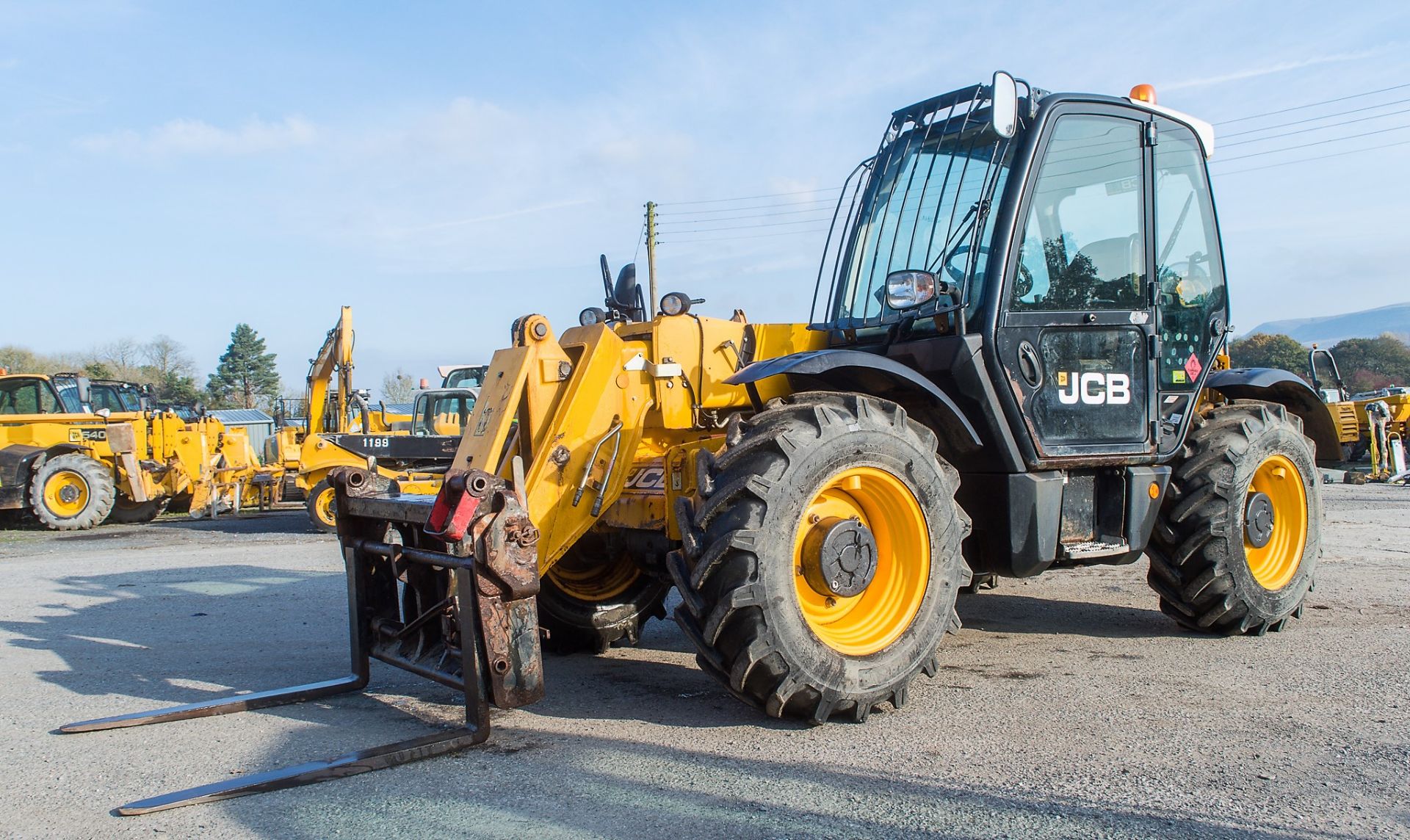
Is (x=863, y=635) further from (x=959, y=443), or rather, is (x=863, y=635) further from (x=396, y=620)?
(x=396, y=620)

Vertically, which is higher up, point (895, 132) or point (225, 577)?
point (895, 132)

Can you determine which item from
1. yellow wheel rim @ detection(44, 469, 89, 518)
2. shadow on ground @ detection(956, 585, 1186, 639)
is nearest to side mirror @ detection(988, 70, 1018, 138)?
shadow on ground @ detection(956, 585, 1186, 639)

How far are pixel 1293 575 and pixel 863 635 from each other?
3.25m

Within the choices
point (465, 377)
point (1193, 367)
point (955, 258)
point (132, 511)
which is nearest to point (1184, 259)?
point (1193, 367)

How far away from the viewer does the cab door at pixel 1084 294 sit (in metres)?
5.25

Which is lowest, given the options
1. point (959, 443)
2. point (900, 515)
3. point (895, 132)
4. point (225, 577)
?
point (225, 577)

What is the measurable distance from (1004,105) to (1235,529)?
2.80 meters

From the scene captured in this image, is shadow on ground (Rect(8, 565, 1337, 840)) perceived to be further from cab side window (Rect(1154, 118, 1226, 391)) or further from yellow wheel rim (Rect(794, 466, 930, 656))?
cab side window (Rect(1154, 118, 1226, 391))

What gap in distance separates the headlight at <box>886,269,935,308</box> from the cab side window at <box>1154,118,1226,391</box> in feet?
5.12

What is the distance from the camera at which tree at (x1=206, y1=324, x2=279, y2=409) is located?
2798 inches

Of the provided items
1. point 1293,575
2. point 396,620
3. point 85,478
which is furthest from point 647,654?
point 85,478

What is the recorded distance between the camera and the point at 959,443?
5.11 m

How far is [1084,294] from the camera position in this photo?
18.1 feet

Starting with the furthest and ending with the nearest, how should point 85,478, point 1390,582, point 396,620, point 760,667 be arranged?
point 85,478
point 1390,582
point 396,620
point 760,667
